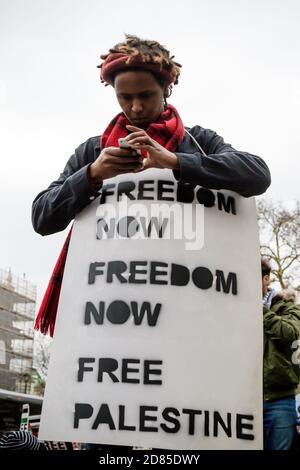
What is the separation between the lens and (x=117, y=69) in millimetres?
1839

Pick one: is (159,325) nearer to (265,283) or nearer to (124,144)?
(124,144)

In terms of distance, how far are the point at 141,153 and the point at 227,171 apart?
9.5 inches

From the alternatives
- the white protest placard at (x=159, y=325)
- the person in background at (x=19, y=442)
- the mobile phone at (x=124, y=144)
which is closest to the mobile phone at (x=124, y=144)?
the mobile phone at (x=124, y=144)

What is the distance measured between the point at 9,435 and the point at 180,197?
3768 millimetres

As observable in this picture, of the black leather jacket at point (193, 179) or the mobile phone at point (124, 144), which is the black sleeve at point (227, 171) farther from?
the mobile phone at point (124, 144)

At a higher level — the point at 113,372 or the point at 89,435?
the point at 113,372

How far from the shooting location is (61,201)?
1839mm

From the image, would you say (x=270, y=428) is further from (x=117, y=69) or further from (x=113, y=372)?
(x=117, y=69)

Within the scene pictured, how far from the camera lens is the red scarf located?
186cm

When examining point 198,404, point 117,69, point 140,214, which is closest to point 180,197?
point 140,214

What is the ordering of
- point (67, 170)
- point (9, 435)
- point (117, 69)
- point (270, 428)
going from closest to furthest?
point (117, 69), point (67, 170), point (270, 428), point (9, 435)
